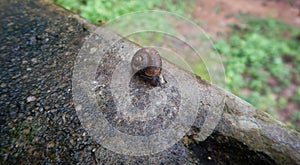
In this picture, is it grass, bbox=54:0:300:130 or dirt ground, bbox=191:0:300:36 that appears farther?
dirt ground, bbox=191:0:300:36

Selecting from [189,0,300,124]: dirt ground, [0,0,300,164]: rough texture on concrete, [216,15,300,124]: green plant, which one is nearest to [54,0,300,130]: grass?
[216,15,300,124]: green plant

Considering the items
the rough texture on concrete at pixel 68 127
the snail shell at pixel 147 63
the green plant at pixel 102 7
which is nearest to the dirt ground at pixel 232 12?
the green plant at pixel 102 7

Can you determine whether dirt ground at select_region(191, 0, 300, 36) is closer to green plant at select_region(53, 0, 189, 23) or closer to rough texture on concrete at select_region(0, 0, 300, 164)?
green plant at select_region(53, 0, 189, 23)

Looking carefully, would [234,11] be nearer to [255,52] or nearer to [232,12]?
[232,12]

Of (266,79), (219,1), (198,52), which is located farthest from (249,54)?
(219,1)

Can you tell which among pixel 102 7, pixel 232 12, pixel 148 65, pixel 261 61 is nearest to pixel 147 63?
pixel 148 65

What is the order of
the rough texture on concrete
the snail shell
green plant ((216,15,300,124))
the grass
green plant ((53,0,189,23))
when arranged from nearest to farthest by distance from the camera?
the rough texture on concrete, the snail shell, green plant ((53,0,189,23)), the grass, green plant ((216,15,300,124))
